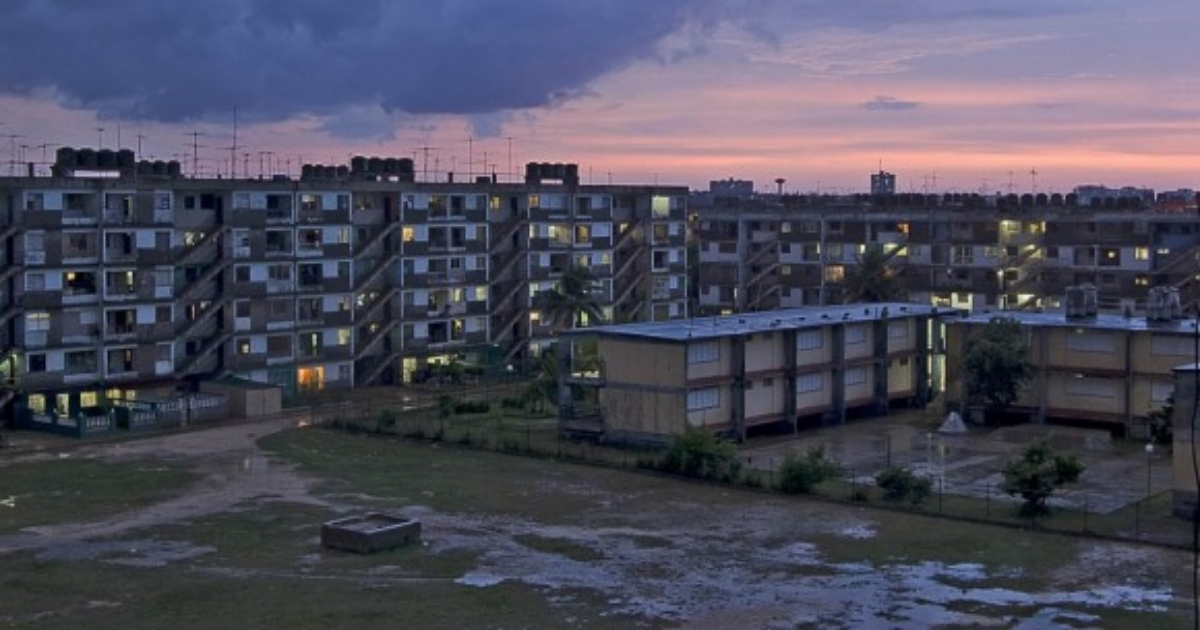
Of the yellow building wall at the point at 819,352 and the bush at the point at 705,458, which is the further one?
the yellow building wall at the point at 819,352

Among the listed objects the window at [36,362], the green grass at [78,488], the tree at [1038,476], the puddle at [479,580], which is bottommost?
the puddle at [479,580]

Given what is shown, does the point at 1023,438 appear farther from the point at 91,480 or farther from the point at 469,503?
the point at 91,480

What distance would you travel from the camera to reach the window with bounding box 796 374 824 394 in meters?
60.1

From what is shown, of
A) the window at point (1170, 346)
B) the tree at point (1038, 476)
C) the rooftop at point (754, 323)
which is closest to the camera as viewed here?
the tree at point (1038, 476)

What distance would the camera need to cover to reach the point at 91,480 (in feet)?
158

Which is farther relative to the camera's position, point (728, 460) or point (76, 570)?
point (728, 460)

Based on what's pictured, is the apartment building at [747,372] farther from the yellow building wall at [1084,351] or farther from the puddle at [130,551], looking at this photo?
the puddle at [130,551]

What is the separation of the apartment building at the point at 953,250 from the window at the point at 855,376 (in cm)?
2581

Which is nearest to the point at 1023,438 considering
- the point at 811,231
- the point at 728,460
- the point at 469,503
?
the point at 728,460

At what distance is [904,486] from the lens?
43125 mm

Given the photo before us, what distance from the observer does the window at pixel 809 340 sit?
2368 inches

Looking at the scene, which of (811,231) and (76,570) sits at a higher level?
(811,231)

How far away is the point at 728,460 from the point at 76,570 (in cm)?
2051

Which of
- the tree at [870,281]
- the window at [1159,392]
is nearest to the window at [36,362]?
the window at [1159,392]
